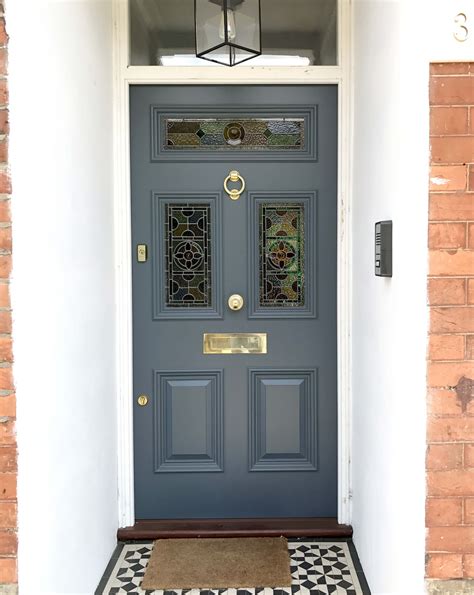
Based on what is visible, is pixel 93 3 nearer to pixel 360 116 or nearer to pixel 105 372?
pixel 360 116

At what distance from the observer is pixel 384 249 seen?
6.48 ft

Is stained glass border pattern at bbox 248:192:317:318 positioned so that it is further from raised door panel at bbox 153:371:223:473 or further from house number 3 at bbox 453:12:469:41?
house number 3 at bbox 453:12:469:41

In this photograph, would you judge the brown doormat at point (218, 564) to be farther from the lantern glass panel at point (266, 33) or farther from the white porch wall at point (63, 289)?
the lantern glass panel at point (266, 33)

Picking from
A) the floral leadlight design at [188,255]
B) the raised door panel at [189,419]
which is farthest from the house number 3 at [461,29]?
the raised door panel at [189,419]

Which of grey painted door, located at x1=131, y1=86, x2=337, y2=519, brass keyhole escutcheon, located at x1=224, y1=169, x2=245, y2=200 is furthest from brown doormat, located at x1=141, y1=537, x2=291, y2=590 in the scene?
brass keyhole escutcheon, located at x1=224, y1=169, x2=245, y2=200

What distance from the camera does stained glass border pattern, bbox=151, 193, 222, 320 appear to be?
276cm

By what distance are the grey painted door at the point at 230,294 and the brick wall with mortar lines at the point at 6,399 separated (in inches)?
46.6

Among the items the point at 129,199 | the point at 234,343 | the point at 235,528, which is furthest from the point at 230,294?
the point at 235,528

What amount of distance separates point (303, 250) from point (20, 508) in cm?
173

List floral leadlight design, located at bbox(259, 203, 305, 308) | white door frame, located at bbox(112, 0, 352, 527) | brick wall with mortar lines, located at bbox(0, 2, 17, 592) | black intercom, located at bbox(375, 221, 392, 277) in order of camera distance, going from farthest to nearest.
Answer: floral leadlight design, located at bbox(259, 203, 305, 308) < white door frame, located at bbox(112, 0, 352, 527) < black intercom, located at bbox(375, 221, 392, 277) < brick wall with mortar lines, located at bbox(0, 2, 17, 592)

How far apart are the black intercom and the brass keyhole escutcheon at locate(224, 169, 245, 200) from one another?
2.98 ft

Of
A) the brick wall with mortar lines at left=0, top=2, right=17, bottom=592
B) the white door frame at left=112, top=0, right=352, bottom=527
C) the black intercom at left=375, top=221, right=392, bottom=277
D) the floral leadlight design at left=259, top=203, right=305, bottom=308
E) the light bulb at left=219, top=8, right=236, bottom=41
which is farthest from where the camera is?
the floral leadlight design at left=259, top=203, right=305, bottom=308

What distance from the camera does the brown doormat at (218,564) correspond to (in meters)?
2.37

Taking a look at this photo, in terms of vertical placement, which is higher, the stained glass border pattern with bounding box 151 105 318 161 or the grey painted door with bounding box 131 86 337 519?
the stained glass border pattern with bounding box 151 105 318 161
